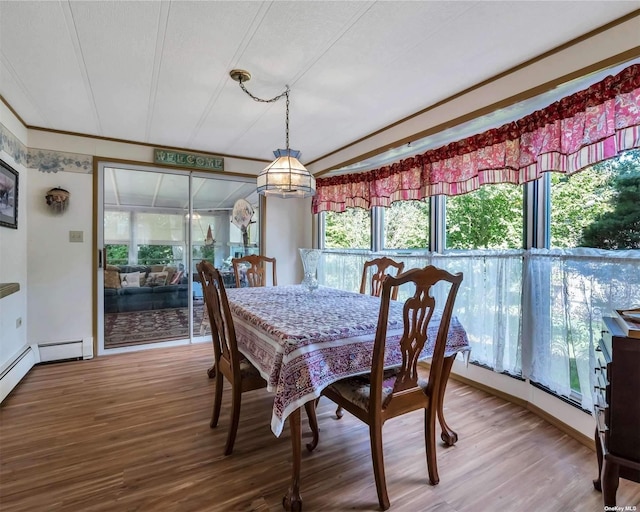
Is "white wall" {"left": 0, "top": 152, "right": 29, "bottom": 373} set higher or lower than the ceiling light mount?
lower

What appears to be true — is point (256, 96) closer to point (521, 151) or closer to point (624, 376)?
point (521, 151)

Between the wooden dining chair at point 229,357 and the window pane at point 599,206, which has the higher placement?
the window pane at point 599,206

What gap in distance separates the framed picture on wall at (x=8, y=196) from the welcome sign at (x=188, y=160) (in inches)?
49.9

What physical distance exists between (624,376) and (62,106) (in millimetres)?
3918

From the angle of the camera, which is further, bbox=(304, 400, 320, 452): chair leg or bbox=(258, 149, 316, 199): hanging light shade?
bbox=(258, 149, 316, 199): hanging light shade

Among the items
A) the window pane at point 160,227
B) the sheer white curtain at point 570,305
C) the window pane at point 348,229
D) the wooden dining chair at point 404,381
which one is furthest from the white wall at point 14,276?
the sheer white curtain at point 570,305

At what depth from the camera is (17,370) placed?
2.69m

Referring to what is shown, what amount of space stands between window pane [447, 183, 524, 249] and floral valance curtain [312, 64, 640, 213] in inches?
9.3

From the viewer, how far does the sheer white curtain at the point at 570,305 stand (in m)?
1.68

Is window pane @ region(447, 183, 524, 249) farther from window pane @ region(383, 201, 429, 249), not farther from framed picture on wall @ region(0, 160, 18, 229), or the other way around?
framed picture on wall @ region(0, 160, 18, 229)

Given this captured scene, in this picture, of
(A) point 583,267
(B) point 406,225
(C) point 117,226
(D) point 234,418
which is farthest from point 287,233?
(A) point 583,267

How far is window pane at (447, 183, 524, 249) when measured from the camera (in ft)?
7.91

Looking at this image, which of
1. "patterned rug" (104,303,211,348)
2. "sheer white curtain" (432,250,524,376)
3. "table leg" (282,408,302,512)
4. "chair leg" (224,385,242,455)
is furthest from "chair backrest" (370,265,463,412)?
"patterned rug" (104,303,211,348)

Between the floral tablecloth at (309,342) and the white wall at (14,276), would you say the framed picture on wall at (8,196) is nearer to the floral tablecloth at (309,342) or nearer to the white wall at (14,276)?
the white wall at (14,276)
